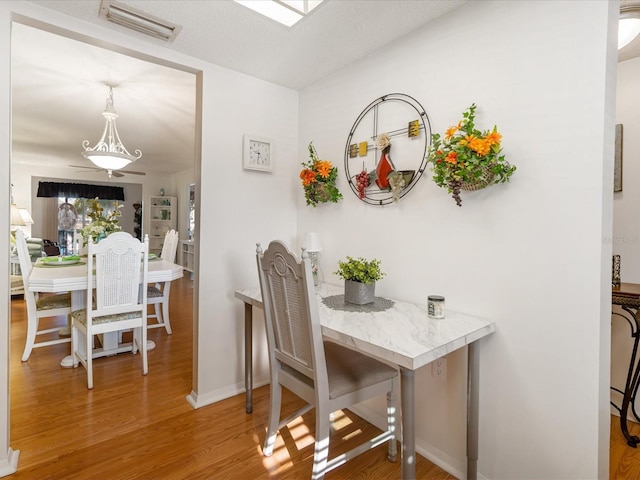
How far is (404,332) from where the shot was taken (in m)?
1.36

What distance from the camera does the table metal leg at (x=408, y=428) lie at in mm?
1194

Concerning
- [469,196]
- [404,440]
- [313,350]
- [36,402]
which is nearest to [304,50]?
[469,196]

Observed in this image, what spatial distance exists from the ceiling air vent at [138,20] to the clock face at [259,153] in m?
0.79

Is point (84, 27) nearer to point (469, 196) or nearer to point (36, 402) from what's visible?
point (469, 196)

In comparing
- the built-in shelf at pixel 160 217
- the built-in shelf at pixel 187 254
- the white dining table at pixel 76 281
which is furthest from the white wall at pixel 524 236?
the built-in shelf at pixel 160 217

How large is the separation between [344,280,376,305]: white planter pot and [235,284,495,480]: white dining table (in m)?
0.07

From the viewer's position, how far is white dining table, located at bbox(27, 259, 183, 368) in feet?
8.23

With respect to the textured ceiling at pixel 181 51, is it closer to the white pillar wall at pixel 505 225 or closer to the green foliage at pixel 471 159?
the white pillar wall at pixel 505 225

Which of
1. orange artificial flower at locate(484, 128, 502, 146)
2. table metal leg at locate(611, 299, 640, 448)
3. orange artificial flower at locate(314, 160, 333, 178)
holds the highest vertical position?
orange artificial flower at locate(314, 160, 333, 178)

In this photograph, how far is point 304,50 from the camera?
2053 mm

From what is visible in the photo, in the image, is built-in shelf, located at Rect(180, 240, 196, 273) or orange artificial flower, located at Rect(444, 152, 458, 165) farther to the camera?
built-in shelf, located at Rect(180, 240, 196, 273)

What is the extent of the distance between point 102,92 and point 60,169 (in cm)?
511

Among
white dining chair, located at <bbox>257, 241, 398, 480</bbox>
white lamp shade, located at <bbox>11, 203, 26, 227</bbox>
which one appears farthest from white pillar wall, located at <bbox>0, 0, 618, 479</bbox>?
white lamp shade, located at <bbox>11, 203, 26, 227</bbox>

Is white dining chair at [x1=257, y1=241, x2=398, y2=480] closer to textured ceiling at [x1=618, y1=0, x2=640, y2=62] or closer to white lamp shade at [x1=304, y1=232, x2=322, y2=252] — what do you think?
white lamp shade at [x1=304, y1=232, x2=322, y2=252]
